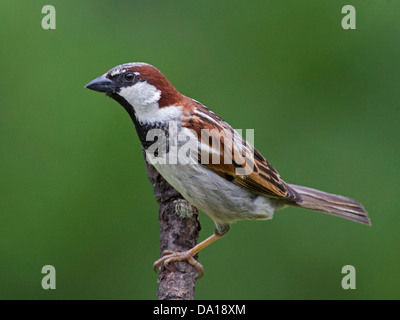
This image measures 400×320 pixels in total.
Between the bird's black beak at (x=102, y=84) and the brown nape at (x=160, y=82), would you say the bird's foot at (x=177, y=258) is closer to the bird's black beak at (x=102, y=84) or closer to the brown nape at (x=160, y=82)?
the brown nape at (x=160, y=82)

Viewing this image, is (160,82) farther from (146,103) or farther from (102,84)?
(102,84)

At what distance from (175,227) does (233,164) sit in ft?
1.43

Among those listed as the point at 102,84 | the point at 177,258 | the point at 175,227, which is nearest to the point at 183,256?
the point at 177,258

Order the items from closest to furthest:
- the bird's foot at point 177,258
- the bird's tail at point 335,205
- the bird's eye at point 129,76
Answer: the bird's eye at point 129,76, the bird's foot at point 177,258, the bird's tail at point 335,205

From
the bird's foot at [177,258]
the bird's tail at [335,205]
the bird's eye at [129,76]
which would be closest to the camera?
the bird's eye at [129,76]

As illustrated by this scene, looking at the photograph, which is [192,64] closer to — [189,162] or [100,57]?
[100,57]

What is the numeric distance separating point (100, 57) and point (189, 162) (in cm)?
114

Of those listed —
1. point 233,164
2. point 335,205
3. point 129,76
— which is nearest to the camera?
point 129,76

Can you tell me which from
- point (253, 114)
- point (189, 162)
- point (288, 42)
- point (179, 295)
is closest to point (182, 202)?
point (189, 162)

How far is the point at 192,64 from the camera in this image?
13.7 ft

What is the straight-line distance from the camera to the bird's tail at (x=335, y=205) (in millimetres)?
3730

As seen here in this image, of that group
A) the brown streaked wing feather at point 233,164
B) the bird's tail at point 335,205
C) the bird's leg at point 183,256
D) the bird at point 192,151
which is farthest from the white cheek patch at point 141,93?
the bird's tail at point 335,205

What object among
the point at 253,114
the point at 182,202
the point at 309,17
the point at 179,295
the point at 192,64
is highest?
the point at 309,17

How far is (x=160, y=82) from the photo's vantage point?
3.27 metres
